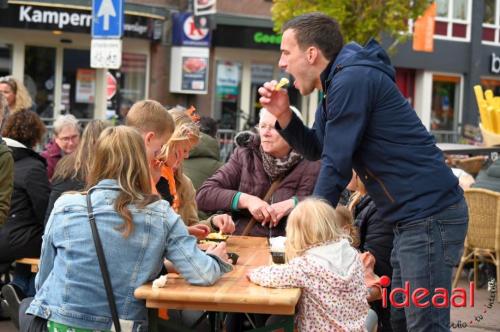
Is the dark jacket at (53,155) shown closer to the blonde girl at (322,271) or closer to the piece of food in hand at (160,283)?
the blonde girl at (322,271)

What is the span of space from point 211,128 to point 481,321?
3.00 meters

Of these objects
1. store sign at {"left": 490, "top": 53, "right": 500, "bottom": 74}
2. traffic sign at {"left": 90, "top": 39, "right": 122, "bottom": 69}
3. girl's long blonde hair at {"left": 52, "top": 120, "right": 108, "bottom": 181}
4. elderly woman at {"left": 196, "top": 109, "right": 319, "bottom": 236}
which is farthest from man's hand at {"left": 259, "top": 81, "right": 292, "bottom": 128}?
store sign at {"left": 490, "top": 53, "right": 500, "bottom": 74}

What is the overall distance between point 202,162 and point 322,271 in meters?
3.61

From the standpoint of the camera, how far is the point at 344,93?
4.11 meters

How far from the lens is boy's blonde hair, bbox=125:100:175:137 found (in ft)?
16.5

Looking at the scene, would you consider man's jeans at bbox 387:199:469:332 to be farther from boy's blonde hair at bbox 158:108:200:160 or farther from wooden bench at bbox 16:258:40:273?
wooden bench at bbox 16:258:40:273

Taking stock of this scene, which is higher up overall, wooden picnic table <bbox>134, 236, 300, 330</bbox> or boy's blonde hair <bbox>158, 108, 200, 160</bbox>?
boy's blonde hair <bbox>158, 108, 200, 160</bbox>

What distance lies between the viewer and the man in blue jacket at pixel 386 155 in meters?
4.13

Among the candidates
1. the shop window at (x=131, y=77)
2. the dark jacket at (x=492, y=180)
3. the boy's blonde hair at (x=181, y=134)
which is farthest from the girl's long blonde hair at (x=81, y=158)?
the shop window at (x=131, y=77)

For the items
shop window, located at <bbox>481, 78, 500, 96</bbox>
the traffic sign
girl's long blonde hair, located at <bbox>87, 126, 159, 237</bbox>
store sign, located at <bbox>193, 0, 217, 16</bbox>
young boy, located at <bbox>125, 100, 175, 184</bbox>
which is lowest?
girl's long blonde hair, located at <bbox>87, 126, 159, 237</bbox>

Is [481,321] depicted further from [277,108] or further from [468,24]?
[468,24]

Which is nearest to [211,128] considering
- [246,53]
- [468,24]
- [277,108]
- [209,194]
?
[209,194]

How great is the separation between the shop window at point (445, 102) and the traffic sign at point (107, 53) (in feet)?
72.9

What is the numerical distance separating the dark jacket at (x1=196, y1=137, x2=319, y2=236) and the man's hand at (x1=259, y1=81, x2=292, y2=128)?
138cm
